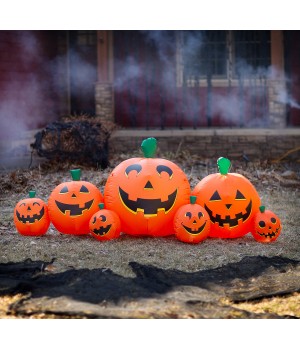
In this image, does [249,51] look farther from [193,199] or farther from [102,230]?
[102,230]

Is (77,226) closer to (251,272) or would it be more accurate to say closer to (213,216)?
(213,216)

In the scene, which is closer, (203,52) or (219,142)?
(219,142)

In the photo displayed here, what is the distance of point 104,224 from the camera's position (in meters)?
5.07

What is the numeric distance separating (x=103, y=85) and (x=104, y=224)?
7.26m

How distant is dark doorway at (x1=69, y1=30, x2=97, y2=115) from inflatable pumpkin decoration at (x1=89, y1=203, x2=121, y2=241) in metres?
8.68

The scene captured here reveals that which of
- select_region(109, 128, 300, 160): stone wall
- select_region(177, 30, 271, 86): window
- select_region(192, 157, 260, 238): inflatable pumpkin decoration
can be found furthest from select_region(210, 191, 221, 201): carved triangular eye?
select_region(177, 30, 271, 86): window

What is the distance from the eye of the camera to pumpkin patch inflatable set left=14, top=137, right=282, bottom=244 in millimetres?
5074

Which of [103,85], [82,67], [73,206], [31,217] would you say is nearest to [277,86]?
[103,85]

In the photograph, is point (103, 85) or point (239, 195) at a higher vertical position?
point (103, 85)

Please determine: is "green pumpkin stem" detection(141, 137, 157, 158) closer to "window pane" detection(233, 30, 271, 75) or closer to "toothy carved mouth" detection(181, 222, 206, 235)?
"toothy carved mouth" detection(181, 222, 206, 235)

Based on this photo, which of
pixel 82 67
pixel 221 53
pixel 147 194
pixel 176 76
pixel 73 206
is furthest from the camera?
pixel 82 67

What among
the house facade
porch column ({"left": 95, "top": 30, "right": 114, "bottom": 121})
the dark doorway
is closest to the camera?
porch column ({"left": 95, "top": 30, "right": 114, "bottom": 121})

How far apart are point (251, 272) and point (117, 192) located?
4.68ft

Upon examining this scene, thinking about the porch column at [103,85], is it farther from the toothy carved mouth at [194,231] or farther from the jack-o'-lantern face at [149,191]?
the toothy carved mouth at [194,231]
